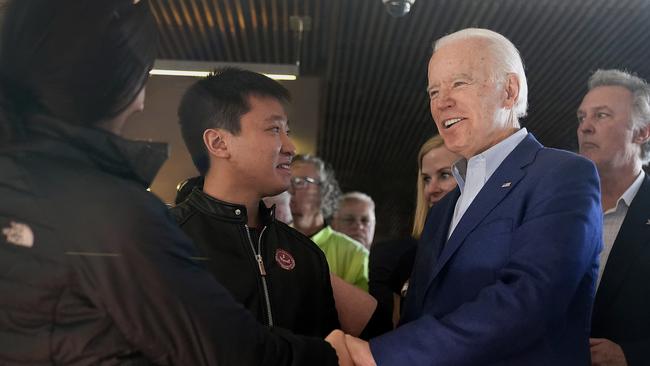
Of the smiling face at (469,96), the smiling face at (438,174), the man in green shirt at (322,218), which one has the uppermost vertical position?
the smiling face at (469,96)

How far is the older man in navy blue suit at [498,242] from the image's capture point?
1.22 m

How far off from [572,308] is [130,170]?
2.72 feet

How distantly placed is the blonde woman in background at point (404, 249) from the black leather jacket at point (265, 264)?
0.22 meters

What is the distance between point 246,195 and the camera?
1226 mm

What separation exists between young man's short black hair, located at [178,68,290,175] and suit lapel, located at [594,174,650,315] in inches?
42.5

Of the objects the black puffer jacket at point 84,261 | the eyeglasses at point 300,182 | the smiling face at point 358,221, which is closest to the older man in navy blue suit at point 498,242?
the black puffer jacket at point 84,261

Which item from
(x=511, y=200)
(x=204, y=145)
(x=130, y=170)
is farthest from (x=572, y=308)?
(x=130, y=170)

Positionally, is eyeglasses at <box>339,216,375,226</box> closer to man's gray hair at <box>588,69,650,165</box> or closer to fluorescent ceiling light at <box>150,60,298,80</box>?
man's gray hair at <box>588,69,650,165</box>

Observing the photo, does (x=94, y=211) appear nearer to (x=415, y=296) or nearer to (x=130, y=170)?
(x=130, y=170)

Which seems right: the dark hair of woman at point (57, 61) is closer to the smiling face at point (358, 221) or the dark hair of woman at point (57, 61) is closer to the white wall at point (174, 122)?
the white wall at point (174, 122)

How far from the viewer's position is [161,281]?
0.91 metres

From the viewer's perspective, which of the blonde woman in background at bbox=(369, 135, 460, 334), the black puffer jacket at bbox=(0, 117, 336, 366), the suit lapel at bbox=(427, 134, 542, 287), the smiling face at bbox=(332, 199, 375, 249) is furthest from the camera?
the smiling face at bbox=(332, 199, 375, 249)

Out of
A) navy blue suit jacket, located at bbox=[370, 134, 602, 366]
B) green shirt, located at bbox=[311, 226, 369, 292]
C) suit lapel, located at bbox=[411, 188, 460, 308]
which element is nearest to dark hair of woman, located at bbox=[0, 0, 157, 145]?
navy blue suit jacket, located at bbox=[370, 134, 602, 366]

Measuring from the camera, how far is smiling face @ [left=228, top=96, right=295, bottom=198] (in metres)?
1.16
